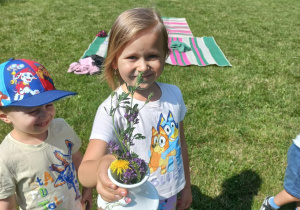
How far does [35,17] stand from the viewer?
888 centimetres

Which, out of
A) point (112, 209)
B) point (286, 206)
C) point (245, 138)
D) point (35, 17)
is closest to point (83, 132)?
point (245, 138)

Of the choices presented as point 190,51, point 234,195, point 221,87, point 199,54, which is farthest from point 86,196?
point 190,51

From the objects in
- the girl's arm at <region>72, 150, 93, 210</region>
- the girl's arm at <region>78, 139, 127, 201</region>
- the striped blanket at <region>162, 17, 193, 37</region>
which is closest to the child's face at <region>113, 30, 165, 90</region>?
the girl's arm at <region>78, 139, 127, 201</region>

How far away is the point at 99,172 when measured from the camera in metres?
1.04

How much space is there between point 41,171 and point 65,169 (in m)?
0.17

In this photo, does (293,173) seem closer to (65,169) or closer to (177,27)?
(65,169)

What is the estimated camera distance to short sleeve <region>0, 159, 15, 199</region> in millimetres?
1550

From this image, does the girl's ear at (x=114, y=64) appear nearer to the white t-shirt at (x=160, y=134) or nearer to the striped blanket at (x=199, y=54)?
the white t-shirt at (x=160, y=134)

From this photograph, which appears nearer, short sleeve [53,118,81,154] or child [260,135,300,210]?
short sleeve [53,118,81,154]

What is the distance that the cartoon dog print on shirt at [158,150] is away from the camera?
167 centimetres

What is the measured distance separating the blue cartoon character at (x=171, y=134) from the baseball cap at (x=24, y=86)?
2.10ft

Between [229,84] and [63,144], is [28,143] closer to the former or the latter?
[63,144]

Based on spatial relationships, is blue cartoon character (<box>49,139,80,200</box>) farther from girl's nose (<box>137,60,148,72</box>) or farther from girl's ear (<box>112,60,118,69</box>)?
girl's nose (<box>137,60,148,72</box>)

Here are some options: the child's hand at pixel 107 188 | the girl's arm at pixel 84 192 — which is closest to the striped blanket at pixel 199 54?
the girl's arm at pixel 84 192
